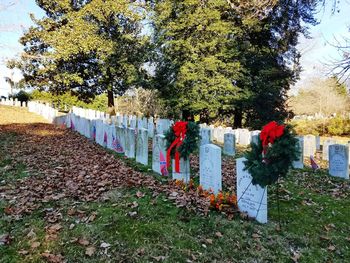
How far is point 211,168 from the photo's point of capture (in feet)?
21.1

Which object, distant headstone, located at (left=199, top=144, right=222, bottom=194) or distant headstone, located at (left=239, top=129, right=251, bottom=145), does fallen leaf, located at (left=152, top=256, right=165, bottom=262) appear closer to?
distant headstone, located at (left=199, top=144, right=222, bottom=194)

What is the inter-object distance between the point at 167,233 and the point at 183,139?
263 cm

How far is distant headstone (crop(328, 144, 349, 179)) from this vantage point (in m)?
9.01

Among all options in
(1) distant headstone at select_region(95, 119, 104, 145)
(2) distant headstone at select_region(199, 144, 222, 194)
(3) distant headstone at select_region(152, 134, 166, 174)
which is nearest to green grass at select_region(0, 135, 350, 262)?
(2) distant headstone at select_region(199, 144, 222, 194)

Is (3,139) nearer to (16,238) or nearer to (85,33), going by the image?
(16,238)

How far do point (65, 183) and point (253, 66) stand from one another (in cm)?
1839

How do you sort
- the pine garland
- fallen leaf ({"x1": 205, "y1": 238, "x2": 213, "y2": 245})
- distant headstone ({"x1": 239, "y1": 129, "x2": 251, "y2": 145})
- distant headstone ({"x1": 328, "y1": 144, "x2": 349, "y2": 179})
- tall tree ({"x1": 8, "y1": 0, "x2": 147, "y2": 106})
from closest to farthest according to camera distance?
1. fallen leaf ({"x1": 205, "y1": 238, "x2": 213, "y2": 245})
2. the pine garland
3. distant headstone ({"x1": 328, "y1": 144, "x2": 349, "y2": 179})
4. distant headstone ({"x1": 239, "y1": 129, "x2": 251, "y2": 145})
5. tall tree ({"x1": 8, "y1": 0, "x2": 147, "y2": 106})

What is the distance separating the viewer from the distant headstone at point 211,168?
632cm

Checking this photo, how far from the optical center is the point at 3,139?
1296cm

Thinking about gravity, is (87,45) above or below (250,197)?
above

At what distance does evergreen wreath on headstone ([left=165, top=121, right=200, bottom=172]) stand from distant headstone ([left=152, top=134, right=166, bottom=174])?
0.53 meters

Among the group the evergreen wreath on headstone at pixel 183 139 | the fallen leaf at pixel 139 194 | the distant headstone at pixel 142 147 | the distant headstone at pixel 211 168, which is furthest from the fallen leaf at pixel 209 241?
the distant headstone at pixel 142 147

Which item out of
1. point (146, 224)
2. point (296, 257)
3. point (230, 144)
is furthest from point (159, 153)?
point (230, 144)

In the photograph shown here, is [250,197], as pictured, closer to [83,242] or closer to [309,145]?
[83,242]
